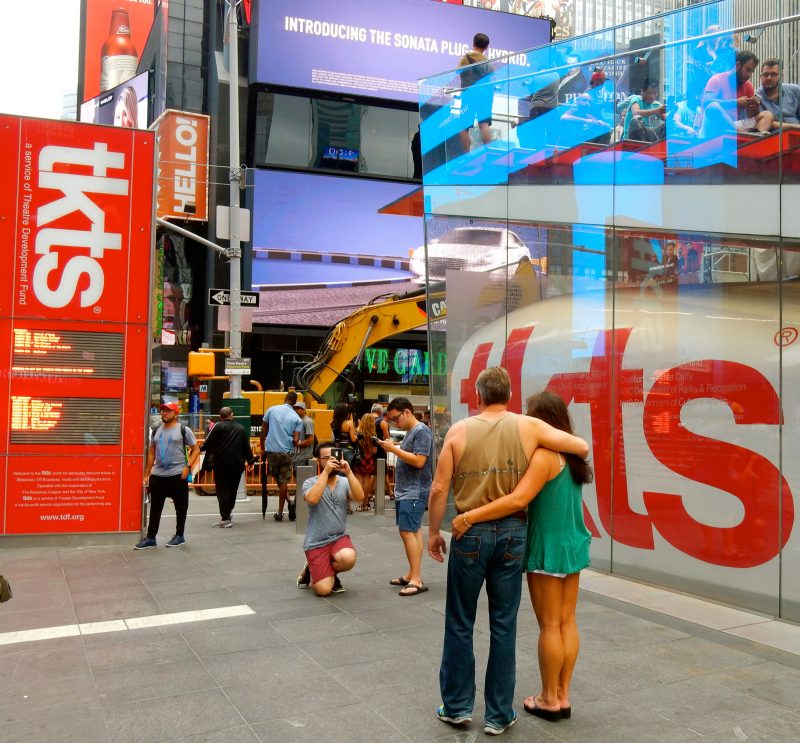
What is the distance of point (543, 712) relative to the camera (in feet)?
14.1

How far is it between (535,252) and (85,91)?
43632mm

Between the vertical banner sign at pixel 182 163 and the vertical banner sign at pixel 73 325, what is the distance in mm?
22247

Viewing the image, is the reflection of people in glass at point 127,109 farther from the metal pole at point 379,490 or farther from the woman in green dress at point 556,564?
the woman in green dress at point 556,564

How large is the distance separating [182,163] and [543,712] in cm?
3104

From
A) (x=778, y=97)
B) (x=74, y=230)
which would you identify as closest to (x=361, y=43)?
(x=74, y=230)

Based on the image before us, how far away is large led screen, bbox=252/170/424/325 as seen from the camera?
31500 millimetres

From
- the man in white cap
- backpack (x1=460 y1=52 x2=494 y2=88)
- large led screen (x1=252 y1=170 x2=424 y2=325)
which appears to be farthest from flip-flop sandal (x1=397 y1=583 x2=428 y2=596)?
large led screen (x1=252 y1=170 x2=424 y2=325)

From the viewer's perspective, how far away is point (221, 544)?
995 cm

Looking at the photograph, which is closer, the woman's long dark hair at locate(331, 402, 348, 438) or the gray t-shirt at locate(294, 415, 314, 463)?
the gray t-shirt at locate(294, 415, 314, 463)

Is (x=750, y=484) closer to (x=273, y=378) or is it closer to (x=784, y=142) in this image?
(x=784, y=142)

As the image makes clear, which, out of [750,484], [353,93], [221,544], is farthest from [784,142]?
[353,93]

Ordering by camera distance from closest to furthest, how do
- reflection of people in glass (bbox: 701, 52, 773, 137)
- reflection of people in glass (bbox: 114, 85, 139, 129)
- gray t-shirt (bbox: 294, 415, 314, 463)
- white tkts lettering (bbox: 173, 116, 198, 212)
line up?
1. reflection of people in glass (bbox: 701, 52, 773, 137)
2. gray t-shirt (bbox: 294, 415, 314, 463)
3. white tkts lettering (bbox: 173, 116, 198, 212)
4. reflection of people in glass (bbox: 114, 85, 139, 129)

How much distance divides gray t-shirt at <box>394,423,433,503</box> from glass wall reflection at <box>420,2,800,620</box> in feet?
6.08

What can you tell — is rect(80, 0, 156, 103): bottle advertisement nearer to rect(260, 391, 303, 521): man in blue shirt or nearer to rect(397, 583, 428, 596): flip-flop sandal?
rect(260, 391, 303, 521): man in blue shirt
